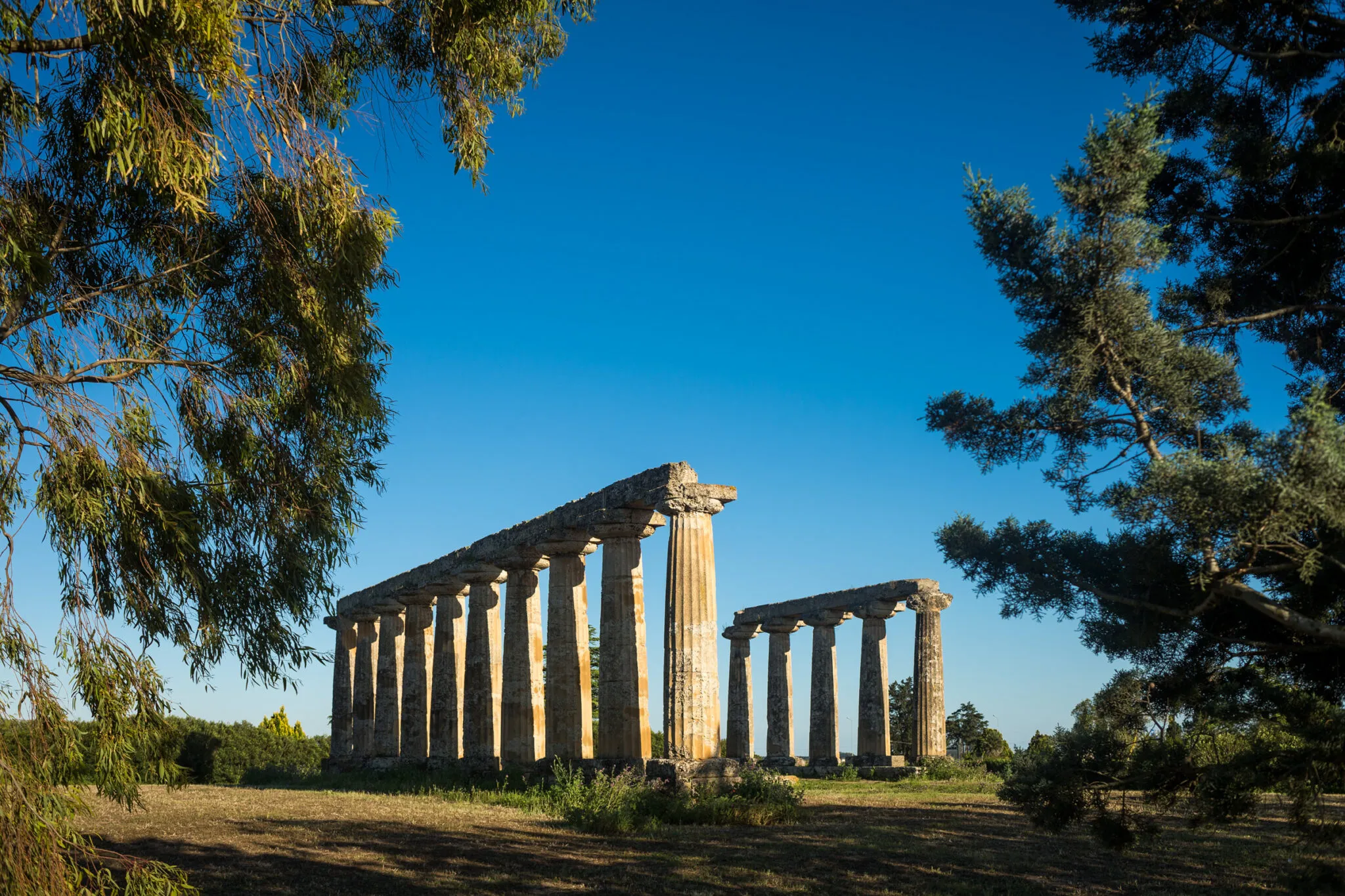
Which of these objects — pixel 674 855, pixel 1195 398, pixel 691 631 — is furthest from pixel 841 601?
pixel 1195 398

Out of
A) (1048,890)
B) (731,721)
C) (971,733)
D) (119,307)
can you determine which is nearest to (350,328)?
(119,307)

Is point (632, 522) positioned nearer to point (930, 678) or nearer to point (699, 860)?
point (699, 860)

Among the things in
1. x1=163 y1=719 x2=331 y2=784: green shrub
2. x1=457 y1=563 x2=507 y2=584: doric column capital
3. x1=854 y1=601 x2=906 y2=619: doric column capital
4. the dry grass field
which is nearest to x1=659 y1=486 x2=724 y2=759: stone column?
the dry grass field

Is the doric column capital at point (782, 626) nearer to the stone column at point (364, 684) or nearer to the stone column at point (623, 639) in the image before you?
the stone column at point (364, 684)

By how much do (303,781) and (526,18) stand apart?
1034 inches

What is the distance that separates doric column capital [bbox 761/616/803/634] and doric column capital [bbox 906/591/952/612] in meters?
5.00

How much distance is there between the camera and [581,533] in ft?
74.4

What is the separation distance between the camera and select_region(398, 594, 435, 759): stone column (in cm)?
3142

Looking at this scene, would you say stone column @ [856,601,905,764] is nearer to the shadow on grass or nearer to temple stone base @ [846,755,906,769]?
temple stone base @ [846,755,906,769]

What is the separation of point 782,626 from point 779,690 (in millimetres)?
2242

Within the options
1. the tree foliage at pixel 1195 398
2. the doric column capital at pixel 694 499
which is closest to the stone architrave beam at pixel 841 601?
the doric column capital at pixel 694 499

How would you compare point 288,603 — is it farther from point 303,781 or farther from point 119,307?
point 303,781

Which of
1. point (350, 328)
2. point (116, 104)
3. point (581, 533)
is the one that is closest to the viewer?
point (116, 104)

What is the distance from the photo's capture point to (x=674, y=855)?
43.7ft
